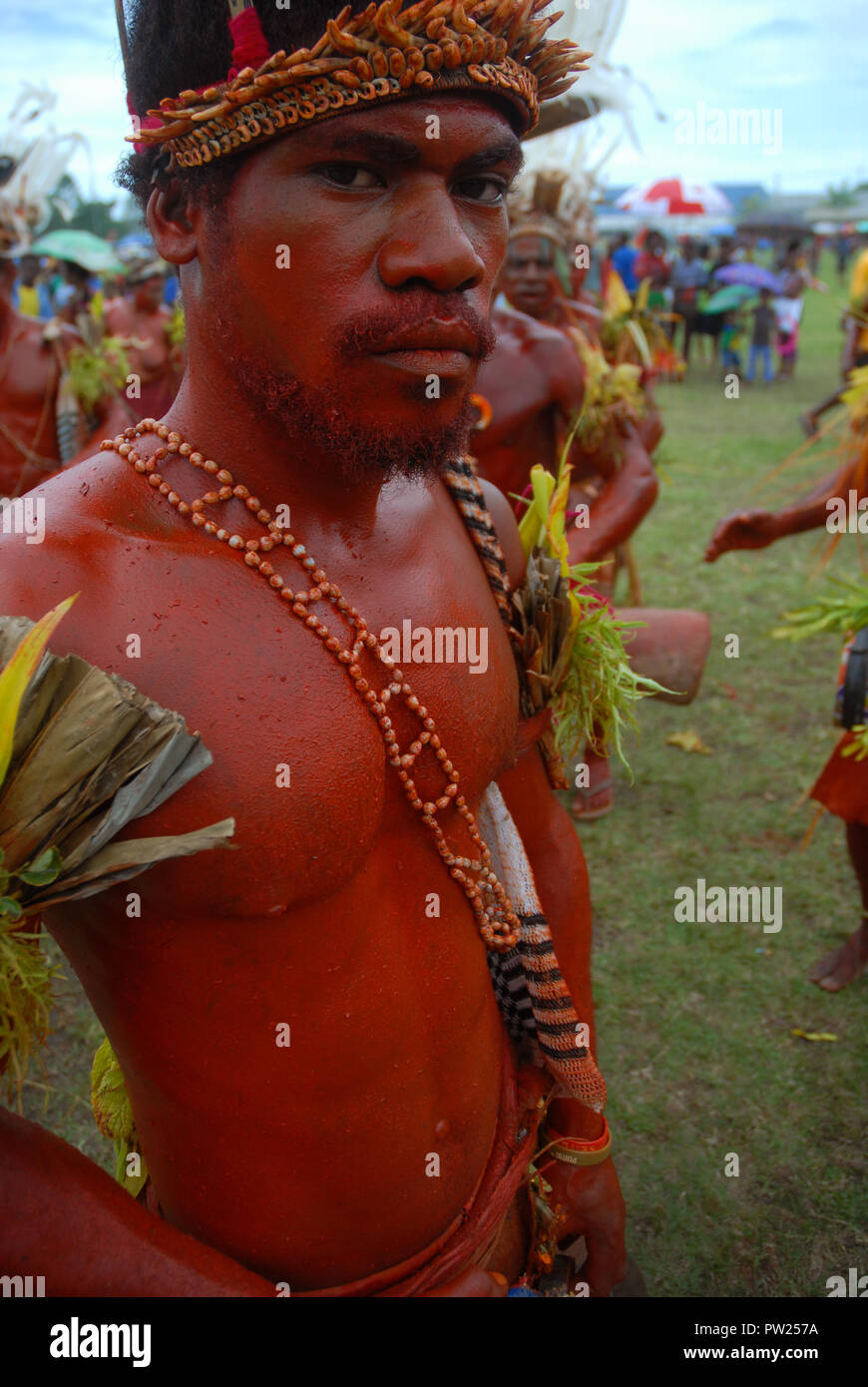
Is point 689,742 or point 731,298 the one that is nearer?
point 689,742

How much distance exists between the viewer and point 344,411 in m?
1.38

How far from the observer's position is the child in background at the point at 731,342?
62.4 feet

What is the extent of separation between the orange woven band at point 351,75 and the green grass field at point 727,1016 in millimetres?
1145

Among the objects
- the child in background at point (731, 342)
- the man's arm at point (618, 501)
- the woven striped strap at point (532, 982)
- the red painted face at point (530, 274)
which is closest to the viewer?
the woven striped strap at point (532, 982)

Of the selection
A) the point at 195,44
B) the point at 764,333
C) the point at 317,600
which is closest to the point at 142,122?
the point at 195,44

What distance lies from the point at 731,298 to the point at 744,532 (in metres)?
15.6

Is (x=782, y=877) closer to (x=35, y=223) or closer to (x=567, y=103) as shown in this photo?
(x=567, y=103)

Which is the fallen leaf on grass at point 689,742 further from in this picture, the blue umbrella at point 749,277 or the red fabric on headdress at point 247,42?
the blue umbrella at point 749,277

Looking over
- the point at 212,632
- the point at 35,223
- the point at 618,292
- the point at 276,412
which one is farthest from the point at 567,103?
the point at 35,223

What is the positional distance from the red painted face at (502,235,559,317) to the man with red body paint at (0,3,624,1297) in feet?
15.4

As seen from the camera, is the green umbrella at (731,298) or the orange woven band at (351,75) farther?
the green umbrella at (731,298)

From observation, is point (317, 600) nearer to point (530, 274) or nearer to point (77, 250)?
point (530, 274)

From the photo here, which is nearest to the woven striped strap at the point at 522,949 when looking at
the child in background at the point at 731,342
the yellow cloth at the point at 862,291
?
the yellow cloth at the point at 862,291

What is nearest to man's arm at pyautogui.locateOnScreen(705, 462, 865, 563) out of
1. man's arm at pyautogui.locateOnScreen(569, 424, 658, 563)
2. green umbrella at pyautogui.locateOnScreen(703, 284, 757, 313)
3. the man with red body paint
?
man's arm at pyautogui.locateOnScreen(569, 424, 658, 563)
